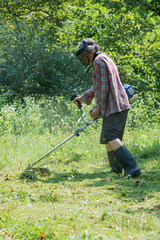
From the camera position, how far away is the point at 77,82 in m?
10.1

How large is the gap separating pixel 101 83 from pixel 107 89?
0.38 ft

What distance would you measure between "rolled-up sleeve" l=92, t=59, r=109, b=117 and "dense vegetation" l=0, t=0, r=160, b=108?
12.3 ft

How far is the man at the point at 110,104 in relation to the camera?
4.19m

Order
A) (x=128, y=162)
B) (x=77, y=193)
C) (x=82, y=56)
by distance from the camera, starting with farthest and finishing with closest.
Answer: (x=82, y=56)
(x=128, y=162)
(x=77, y=193)

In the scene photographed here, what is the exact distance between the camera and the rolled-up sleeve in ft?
13.7

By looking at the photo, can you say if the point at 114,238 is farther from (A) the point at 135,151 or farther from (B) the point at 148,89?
(B) the point at 148,89

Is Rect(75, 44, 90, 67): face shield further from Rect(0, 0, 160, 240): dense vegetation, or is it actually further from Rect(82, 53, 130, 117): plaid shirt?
Rect(0, 0, 160, 240): dense vegetation

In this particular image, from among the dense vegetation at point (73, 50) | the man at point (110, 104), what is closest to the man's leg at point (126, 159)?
the man at point (110, 104)

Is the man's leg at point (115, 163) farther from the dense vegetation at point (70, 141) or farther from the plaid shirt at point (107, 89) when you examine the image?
the plaid shirt at point (107, 89)

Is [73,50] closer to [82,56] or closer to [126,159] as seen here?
[82,56]

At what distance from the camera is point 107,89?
422 cm

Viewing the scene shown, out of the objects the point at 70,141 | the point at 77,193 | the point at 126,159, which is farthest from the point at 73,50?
the point at 77,193

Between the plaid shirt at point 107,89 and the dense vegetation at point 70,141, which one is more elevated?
the plaid shirt at point 107,89

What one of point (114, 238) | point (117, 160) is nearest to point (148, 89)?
point (117, 160)
